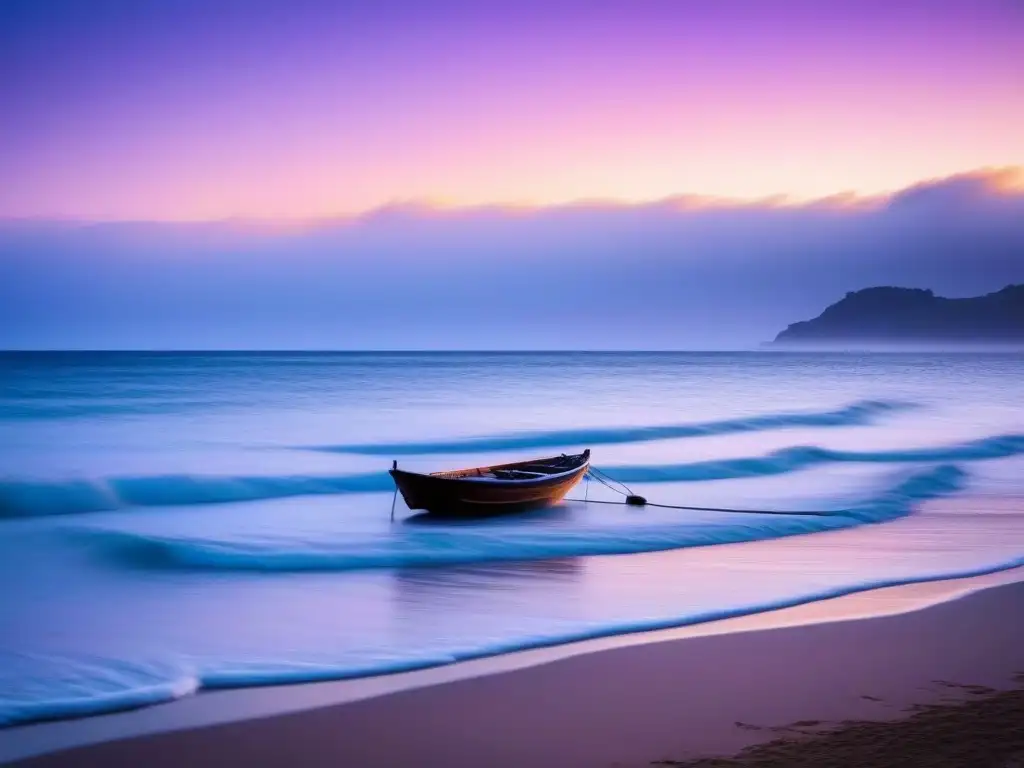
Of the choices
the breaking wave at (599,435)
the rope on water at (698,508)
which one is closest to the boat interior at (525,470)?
the rope on water at (698,508)

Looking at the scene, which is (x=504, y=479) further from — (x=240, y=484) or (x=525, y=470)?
(x=240, y=484)

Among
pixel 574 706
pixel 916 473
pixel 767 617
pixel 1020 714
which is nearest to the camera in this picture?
pixel 1020 714

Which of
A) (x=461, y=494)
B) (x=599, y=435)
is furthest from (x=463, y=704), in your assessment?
(x=599, y=435)

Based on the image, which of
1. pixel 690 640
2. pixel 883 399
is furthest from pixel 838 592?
pixel 883 399

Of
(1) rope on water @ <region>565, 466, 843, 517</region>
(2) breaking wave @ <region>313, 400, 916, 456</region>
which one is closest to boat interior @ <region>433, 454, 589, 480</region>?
(1) rope on water @ <region>565, 466, 843, 517</region>

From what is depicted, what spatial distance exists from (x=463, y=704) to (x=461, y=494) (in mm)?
7805

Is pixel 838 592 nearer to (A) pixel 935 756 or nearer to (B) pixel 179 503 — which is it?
(A) pixel 935 756

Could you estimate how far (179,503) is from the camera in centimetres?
1692

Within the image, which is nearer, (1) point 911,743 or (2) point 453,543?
(1) point 911,743

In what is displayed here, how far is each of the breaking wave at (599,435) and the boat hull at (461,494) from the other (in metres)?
10.8

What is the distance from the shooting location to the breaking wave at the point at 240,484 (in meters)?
16.7

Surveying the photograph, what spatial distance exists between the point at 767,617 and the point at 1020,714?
2710mm

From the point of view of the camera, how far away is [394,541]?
1227 cm

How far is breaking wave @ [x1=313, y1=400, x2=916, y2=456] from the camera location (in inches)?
1014
